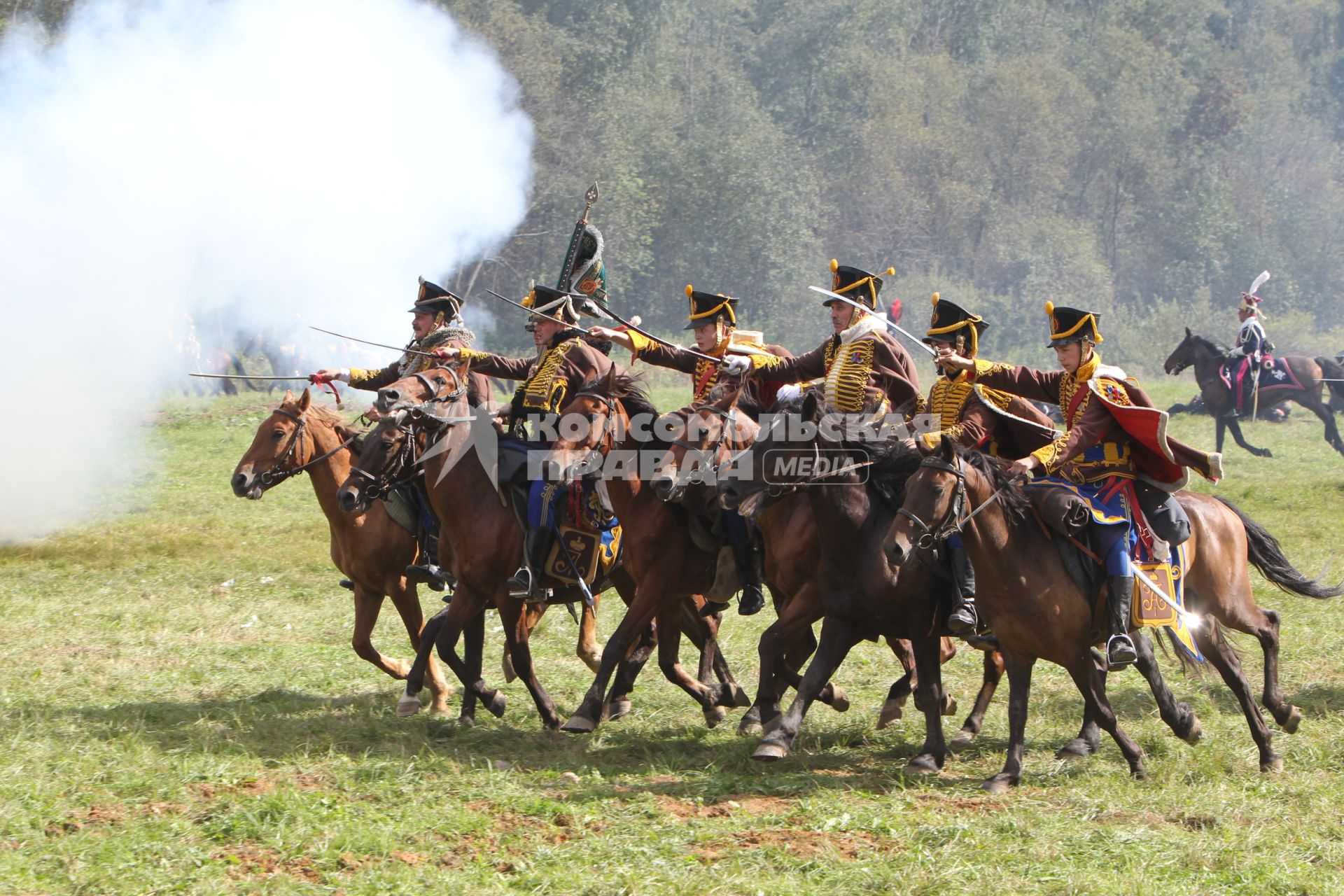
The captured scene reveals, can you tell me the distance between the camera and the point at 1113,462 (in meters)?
7.85

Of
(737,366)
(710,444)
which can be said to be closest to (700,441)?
(710,444)

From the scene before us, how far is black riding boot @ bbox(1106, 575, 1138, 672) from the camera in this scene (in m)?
7.42

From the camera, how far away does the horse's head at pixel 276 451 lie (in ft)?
32.0

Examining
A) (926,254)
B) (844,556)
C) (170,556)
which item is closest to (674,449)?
(844,556)

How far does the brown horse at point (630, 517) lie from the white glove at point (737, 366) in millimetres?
558

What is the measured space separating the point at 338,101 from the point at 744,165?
2765 cm

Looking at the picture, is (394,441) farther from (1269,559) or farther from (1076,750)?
(1269,559)

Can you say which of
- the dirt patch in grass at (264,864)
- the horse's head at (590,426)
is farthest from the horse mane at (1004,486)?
the dirt patch in grass at (264,864)

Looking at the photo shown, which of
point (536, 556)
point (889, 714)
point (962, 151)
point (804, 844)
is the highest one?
point (962, 151)

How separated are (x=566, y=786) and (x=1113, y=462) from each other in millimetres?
3573

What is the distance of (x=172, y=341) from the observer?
21688 millimetres

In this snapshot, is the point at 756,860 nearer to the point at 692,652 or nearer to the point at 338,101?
the point at 692,652

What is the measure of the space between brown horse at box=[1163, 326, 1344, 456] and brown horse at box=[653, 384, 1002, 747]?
15.3 metres

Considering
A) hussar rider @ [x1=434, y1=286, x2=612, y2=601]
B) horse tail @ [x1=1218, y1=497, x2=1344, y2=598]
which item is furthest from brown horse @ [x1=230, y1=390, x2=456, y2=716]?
horse tail @ [x1=1218, y1=497, x2=1344, y2=598]
